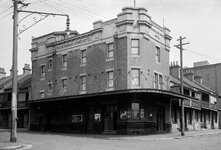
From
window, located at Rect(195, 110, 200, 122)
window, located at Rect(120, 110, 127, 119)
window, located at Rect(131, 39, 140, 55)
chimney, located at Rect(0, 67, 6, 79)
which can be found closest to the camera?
window, located at Rect(120, 110, 127, 119)

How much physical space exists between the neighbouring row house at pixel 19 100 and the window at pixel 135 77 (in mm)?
15744

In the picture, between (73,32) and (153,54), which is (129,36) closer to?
(153,54)

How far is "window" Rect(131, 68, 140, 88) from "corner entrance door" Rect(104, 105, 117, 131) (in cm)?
287

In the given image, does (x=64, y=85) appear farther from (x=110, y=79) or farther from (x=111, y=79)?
(x=111, y=79)

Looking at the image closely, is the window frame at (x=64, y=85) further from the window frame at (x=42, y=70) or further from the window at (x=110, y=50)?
the window at (x=110, y=50)

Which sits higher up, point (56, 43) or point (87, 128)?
point (56, 43)

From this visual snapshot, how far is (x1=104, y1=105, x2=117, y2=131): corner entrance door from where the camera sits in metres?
33.7

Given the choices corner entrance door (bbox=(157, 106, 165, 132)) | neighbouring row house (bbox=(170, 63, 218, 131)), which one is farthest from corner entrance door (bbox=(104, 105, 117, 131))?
neighbouring row house (bbox=(170, 63, 218, 131))

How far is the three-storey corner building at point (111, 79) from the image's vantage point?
1278 inches

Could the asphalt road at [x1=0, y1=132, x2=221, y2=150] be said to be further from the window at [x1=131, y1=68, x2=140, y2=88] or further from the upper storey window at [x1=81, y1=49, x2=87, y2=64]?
the upper storey window at [x1=81, y1=49, x2=87, y2=64]

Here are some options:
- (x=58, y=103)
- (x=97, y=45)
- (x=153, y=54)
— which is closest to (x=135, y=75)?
(x=153, y=54)

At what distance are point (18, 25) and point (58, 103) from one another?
56.7ft

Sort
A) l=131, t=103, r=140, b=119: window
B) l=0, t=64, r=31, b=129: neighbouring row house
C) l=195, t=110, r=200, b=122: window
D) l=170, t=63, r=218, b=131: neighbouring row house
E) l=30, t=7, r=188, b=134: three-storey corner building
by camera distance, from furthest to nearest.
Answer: l=195, t=110, r=200, b=122: window → l=0, t=64, r=31, b=129: neighbouring row house → l=170, t=63, r=218, b=131: neighbouring row house → l=30, t=7, r=188, b=134: three-storey corner building → l=131, t=103, r=140, b=119: window

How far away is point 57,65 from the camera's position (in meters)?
41.9
